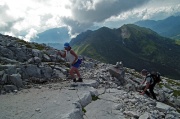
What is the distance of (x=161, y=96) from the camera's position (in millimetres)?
25016

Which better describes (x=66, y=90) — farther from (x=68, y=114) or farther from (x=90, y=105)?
(x=68, y=114)

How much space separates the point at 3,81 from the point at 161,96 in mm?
18363

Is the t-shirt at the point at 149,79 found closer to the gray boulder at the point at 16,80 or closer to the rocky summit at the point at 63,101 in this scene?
the rocky summit at the point at 63,101

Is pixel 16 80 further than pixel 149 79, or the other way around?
pixel 149 79

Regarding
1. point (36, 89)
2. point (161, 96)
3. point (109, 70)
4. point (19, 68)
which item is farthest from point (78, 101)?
point (161, 96)

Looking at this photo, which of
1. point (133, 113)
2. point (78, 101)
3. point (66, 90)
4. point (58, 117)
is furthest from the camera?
point (66, 90)

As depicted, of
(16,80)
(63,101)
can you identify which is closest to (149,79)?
(63,101)

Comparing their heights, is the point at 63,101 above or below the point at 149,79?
below

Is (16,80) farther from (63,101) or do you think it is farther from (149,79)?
(149,79)

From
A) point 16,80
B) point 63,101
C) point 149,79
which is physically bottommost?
point 63,101

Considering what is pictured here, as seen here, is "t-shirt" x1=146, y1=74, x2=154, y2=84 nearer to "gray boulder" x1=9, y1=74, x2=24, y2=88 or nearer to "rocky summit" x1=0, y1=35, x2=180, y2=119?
"rocky summit" x1=0, y1=35, x2=180, y2=119

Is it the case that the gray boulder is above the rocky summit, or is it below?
above

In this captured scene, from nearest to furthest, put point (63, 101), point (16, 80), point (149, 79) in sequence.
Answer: point (63, 101) → point (16, 80) → point (149, 79)

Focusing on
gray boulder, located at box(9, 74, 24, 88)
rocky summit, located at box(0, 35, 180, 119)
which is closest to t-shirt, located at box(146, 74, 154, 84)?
rocky summit, located at box(0, 35, 180, 119)
